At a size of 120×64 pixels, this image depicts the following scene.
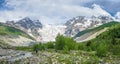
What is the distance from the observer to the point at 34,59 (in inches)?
2685

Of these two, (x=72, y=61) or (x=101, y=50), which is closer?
(x=72, y=61)

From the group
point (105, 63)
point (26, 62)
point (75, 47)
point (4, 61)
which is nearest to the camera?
point (105, 63)

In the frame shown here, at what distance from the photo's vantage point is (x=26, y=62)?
67188mm

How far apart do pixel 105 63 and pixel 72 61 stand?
7.27 m

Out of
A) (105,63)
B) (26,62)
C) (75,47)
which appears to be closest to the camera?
(105,63)

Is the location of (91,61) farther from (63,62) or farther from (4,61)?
(4,61)

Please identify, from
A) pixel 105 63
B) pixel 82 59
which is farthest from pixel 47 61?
pixel 105 63

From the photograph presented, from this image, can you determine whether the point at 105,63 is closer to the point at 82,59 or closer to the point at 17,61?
the point at 82,59

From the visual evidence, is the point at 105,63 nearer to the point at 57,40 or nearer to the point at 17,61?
the point at 17,61

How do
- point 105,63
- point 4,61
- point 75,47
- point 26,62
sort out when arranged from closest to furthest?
point 105,63
point 26,62
point 4,61
point 75,47

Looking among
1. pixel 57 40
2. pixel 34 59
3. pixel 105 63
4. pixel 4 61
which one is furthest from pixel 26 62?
pixel 57 40

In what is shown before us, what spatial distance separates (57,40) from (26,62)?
5145 centimetres

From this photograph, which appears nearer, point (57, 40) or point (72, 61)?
point (72, 61)

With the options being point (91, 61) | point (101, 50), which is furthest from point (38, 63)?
point (101, 50)
